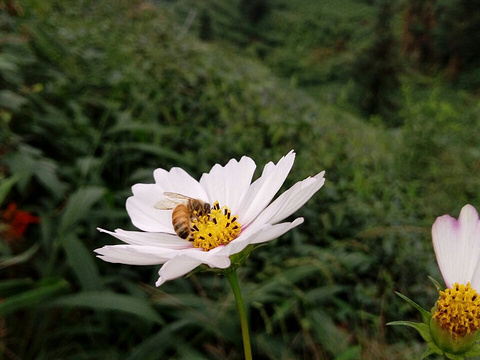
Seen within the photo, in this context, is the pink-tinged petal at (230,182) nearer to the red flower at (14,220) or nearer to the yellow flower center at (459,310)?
the yellow flower center at (459,310)

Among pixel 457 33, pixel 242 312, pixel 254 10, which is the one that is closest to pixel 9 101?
pixel 242 312

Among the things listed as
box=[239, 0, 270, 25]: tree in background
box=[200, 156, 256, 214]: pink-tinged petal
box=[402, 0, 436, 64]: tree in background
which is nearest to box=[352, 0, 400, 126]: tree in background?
box=[402, 0, 436, 64]: tree in background

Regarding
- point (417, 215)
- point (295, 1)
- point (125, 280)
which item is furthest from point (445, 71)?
point (125, 280)

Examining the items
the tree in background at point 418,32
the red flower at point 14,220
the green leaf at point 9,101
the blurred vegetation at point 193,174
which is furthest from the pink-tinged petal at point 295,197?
the tree in background at point 418,32

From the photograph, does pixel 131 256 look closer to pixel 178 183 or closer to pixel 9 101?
pixel 178 183

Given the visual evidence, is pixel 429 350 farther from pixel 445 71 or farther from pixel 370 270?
pixel 445 71

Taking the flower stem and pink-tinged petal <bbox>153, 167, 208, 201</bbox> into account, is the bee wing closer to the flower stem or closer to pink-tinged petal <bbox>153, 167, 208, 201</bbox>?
pink-tinged petal <bbox>153, 167, 208, 201</bbox>
